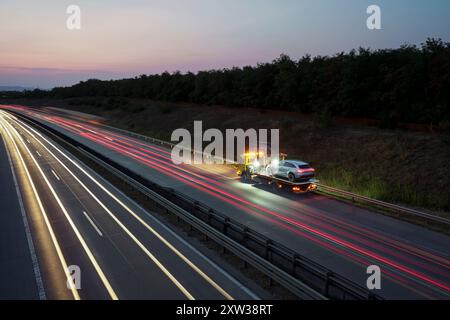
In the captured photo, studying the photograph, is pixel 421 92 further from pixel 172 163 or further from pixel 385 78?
pixel 172 163

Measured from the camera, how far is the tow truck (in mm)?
24031

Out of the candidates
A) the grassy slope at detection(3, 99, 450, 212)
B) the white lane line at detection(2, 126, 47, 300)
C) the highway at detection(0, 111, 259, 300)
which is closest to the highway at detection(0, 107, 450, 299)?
the highway at detection(0, 111, 259, 300)

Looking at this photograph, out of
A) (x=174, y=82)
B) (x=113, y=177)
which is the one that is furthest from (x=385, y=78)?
(x=174, y=82)

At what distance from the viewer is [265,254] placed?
1352 cm

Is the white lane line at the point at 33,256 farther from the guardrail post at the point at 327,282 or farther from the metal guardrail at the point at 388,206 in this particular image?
the metal guardrail at the point at 388,206

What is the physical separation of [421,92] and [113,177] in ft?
89.7

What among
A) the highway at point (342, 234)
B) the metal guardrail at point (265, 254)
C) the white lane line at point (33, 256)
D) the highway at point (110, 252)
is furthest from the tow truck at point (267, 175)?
the white lane line at point (33, 256)

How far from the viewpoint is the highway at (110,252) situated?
11.4m

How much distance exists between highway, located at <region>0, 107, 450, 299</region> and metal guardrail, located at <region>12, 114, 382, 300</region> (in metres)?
1.78

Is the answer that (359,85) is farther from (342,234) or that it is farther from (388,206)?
(342,234)

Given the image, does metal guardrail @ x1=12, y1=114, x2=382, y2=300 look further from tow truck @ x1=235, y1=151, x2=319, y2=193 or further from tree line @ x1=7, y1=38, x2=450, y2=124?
tree line @ x1=7, y1=38, x2=450, y2=124

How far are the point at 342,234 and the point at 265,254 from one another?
4814mm

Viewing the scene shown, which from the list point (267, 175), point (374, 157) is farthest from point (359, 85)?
point (267, 175)
